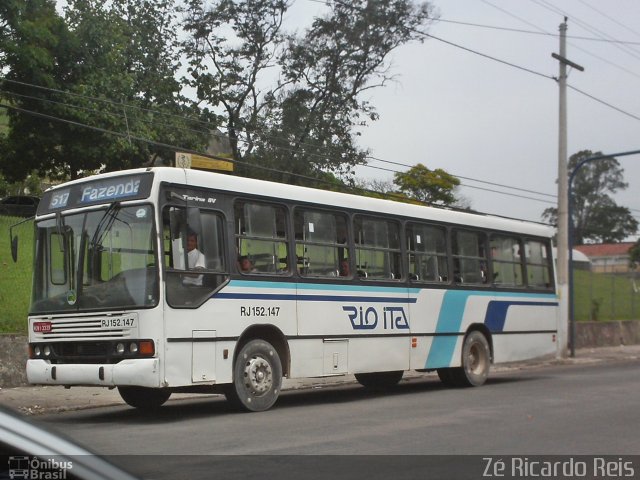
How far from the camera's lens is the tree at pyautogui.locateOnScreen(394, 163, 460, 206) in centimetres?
6028

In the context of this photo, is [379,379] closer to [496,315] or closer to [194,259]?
[496,315]

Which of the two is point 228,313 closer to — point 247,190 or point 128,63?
point 247,190

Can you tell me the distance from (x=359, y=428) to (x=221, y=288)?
2.68 metres

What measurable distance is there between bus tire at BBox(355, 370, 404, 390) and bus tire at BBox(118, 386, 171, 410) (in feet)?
16.5

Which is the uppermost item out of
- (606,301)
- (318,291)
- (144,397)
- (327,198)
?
(327,198)

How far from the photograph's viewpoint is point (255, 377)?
12461 millimetres

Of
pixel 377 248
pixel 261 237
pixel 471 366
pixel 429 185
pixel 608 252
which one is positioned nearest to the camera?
pixel 261 237

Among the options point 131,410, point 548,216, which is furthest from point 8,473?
point 548,216

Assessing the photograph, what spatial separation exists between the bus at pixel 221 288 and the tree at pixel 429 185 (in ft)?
145

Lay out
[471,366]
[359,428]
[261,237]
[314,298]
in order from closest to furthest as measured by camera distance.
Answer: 1. [359,428]
2. [261,237]
3. [314,298]
4. [471,366]

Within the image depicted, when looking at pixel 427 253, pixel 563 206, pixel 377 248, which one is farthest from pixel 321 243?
pixel 563 206

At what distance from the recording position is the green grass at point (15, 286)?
18312 millimetres

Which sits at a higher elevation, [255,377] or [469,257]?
[469,257]

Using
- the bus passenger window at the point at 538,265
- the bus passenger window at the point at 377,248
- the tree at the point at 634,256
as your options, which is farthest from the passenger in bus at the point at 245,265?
the tree at the point at 634,256
